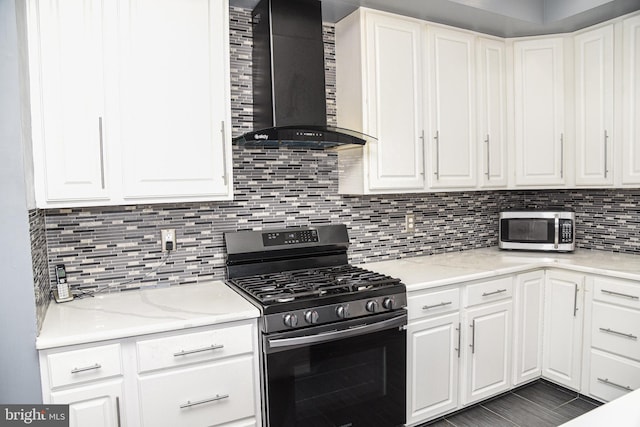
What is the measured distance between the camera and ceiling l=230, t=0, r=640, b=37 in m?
2.48

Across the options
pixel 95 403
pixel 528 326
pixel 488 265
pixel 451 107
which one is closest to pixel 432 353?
pixel 488 265

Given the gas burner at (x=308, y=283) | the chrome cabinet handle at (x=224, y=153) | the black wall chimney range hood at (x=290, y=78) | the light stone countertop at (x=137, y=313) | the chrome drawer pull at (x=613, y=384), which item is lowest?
the chrome drawer pull at (x=613, y=384)

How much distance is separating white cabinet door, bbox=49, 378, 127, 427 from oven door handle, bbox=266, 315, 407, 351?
0.61 m

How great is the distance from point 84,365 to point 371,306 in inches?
47.9

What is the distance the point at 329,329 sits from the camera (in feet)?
6.45

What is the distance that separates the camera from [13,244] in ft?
5.15

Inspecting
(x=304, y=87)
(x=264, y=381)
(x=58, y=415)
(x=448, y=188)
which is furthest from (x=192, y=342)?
(x=448, y=188)

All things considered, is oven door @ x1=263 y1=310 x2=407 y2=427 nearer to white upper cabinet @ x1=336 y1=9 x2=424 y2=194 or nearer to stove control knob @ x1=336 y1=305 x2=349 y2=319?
stove control knob @ x1=336 y1=305 x2=349 y2=319

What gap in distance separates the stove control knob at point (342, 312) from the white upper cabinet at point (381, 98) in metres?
0.81

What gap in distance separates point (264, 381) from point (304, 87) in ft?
4.83

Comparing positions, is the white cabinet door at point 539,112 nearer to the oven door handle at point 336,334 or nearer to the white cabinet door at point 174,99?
the oven door handle at point 336,334

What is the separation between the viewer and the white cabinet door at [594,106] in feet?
9.22

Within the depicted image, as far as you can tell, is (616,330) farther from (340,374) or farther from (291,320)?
(291,320)

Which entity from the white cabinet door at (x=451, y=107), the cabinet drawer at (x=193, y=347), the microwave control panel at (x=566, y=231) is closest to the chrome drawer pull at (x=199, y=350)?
the cabinet drawer at (x=193, y=347)
